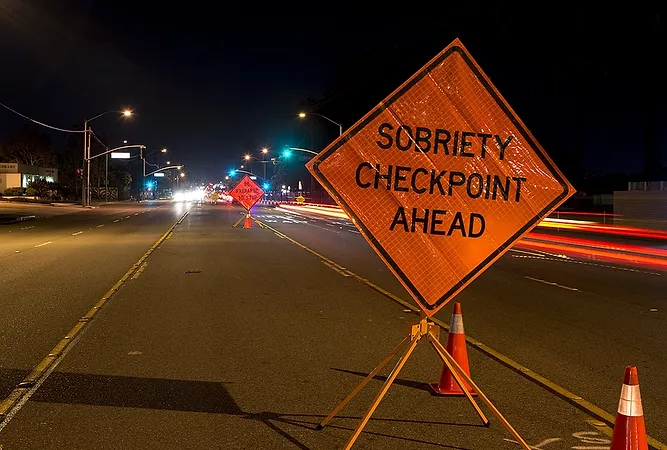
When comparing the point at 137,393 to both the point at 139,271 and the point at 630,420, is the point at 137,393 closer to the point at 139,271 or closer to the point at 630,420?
the point at 630,420

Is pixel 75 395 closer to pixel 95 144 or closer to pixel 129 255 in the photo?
pixel 129 255

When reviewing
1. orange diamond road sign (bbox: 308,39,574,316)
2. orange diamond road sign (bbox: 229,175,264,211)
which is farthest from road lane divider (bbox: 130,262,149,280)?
orange diamond road sign (bbox: 229,175,264,211)

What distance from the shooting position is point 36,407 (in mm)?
6195

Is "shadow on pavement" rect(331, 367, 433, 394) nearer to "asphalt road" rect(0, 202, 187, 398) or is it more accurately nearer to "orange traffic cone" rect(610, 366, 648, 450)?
"orange traffic cone" rect(610, 366, 648, 450)

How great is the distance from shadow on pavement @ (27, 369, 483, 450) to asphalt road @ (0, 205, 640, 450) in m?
0.02

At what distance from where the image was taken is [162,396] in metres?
6.56

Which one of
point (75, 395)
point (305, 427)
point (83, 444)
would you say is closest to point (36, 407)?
point (75, 395)

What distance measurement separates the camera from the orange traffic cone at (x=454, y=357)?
21.9 feet

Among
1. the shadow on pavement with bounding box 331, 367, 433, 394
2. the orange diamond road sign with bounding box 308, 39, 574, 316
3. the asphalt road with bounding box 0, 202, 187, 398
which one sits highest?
the orange diamond road sign with bounding box 308, 39, 574, 316

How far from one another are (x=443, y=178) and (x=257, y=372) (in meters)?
2.92

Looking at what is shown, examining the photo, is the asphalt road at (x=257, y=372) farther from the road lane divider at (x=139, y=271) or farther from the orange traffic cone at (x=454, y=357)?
the road lane divider at (x=139, y=271)

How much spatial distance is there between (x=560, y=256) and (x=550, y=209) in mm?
17470

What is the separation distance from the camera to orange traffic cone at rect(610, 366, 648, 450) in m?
4.71

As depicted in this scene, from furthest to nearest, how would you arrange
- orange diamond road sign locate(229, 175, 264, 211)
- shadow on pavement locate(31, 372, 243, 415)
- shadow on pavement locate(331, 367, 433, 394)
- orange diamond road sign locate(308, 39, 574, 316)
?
1. orange diamond road sign locate(229, 175, 264, 211)
2. shadow on pavement locate(331, 367, 433, 394)
3. shadow on pavement locate(31, 372, 243, 415)
4. orange diamond road sign locate(308, 39, 574, 316)
